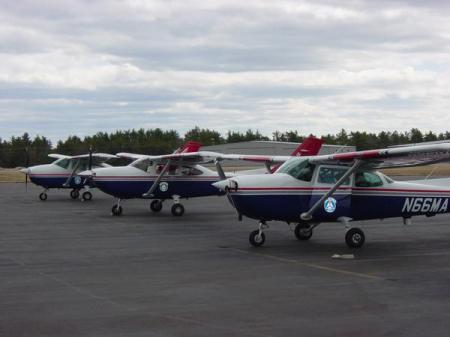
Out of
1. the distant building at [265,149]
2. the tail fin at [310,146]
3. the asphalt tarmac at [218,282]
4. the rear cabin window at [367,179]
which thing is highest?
the distant building at [265,149]

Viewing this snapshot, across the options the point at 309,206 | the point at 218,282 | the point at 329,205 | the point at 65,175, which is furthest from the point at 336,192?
the point at 65,175

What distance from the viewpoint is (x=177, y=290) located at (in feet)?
33.0

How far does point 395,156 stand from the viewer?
46.2 feet

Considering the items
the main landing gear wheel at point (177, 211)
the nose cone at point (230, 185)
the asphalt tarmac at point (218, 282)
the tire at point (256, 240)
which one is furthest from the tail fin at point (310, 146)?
the nose cone at point (230, 185)

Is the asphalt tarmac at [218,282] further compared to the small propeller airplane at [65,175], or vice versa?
the small propeller airplane at [65,175]

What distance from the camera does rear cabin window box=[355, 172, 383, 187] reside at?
49.9ft

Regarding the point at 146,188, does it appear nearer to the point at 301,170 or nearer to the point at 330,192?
the point at 301,170

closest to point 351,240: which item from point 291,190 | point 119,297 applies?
point 291,190

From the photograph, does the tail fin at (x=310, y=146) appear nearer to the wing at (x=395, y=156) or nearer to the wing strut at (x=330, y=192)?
the wing at (x=395, y=156)

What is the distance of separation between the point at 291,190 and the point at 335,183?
101 cm

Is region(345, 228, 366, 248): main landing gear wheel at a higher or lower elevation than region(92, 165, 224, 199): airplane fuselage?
lower

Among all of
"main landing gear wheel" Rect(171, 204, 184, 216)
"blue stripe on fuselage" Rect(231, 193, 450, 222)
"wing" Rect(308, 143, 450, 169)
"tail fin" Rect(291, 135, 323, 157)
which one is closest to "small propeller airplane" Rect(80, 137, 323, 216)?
"main landing gear wheel" Rect(171, 204, 184, 216)

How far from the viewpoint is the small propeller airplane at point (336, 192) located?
1448 centimetres

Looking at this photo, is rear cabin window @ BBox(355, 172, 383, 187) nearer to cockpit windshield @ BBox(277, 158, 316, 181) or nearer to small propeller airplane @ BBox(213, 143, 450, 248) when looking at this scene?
small propeller airplane @ BBox(213, 143, 450, 248)
